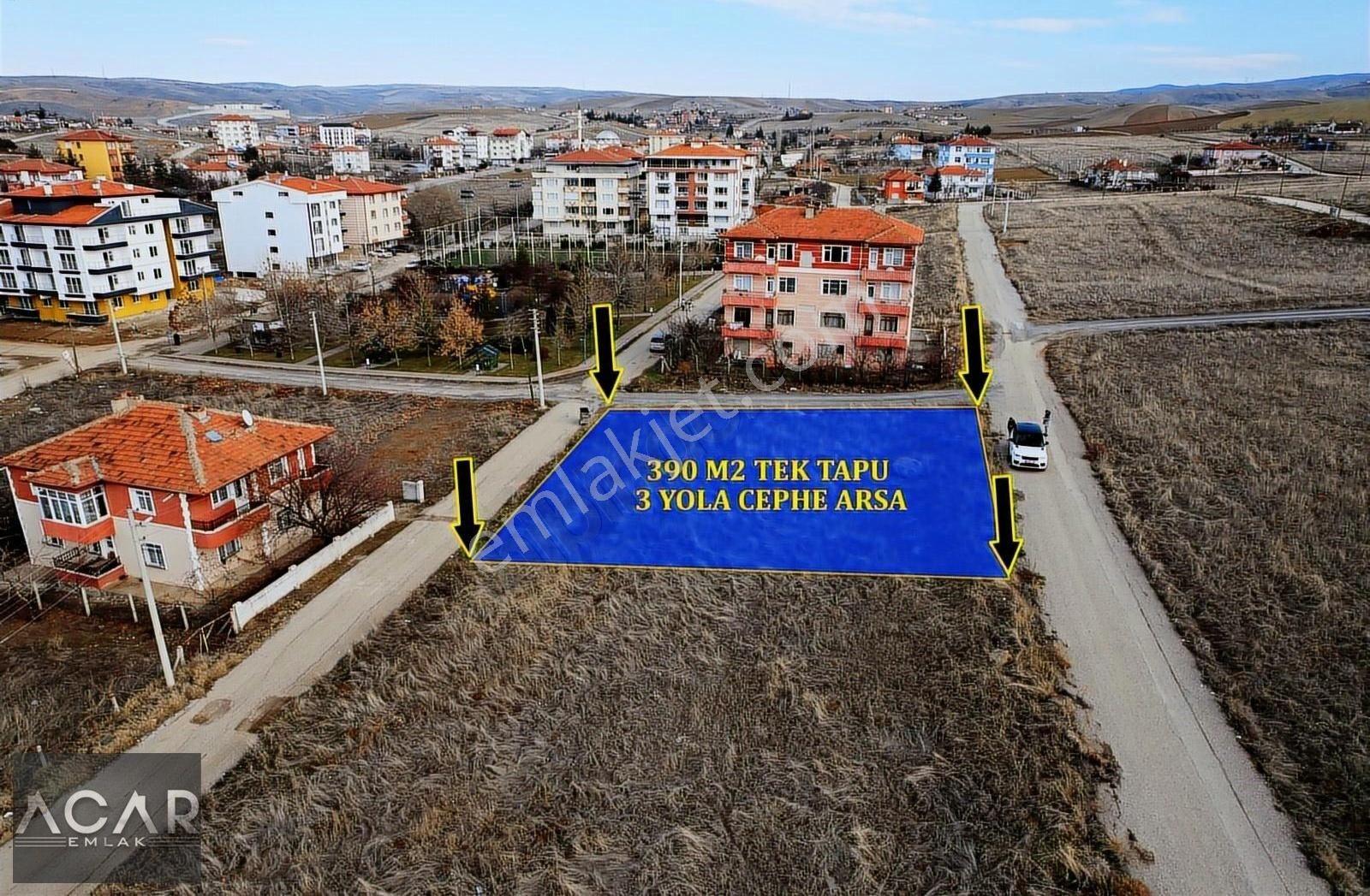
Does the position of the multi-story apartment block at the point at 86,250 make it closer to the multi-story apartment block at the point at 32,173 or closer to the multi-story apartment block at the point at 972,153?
the multi-story apartment block at the point at 32,173

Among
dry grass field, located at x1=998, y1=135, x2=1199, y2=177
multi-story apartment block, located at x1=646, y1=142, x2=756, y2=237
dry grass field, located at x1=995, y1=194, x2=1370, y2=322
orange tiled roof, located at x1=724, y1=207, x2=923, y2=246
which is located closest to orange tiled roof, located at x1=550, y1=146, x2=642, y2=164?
multi-story apartment block, located at x1=646, y1=142, x2=756, y2=237

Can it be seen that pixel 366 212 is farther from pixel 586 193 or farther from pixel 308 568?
pixel 308 568

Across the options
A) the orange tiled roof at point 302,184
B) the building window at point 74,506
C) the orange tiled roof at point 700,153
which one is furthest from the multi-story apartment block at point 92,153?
the building window at point 74,506

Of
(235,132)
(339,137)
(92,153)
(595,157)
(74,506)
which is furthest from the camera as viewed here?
(339,137)

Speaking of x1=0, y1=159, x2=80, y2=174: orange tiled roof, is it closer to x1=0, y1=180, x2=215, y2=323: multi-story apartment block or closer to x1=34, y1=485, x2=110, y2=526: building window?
x1=0, y1=180, x2=215, y2=323: multi-story apartment block

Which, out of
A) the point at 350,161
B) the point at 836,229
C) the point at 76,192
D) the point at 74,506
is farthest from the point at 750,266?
the point at 350,161

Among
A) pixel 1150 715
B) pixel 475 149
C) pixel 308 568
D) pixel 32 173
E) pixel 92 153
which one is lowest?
pixel 1150 715

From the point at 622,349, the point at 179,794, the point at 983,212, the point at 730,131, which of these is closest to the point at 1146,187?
the point at 983,212
